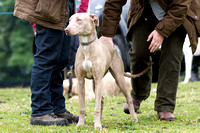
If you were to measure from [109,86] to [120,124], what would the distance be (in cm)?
386

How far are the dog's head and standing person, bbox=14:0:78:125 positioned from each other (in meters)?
0.28

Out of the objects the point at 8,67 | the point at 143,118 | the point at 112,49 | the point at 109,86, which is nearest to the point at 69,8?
the point at 112,49

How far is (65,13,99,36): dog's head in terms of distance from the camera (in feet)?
12.0

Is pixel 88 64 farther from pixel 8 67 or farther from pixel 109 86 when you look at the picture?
pixel 8 67

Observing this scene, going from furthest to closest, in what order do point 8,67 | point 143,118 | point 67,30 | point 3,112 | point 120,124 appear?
point 8,67 → point 3,112 → point 143,118 → point 120,124 → point 67,30

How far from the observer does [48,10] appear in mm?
3820

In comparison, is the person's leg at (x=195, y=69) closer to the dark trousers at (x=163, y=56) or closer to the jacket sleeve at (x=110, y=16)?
the dark trousers at (x=163, y=56)

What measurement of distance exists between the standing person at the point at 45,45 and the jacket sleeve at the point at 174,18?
3.86 feet

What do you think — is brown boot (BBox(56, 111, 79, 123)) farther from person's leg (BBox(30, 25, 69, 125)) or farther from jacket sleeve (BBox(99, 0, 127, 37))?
jacket sleeve (BBox(99, 0, 127, 37))

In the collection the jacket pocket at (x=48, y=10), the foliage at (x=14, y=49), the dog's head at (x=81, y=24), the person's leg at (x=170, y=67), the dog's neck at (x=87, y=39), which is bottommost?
the foliage at (x=14, y=49)

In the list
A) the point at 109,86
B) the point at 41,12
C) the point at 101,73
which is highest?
the point at 41,12

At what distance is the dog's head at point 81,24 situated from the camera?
Answer: 3670 millimetres

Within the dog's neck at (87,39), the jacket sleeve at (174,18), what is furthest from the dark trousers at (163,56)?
the dog's neck at (87,39)

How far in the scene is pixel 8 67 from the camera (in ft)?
72.2
